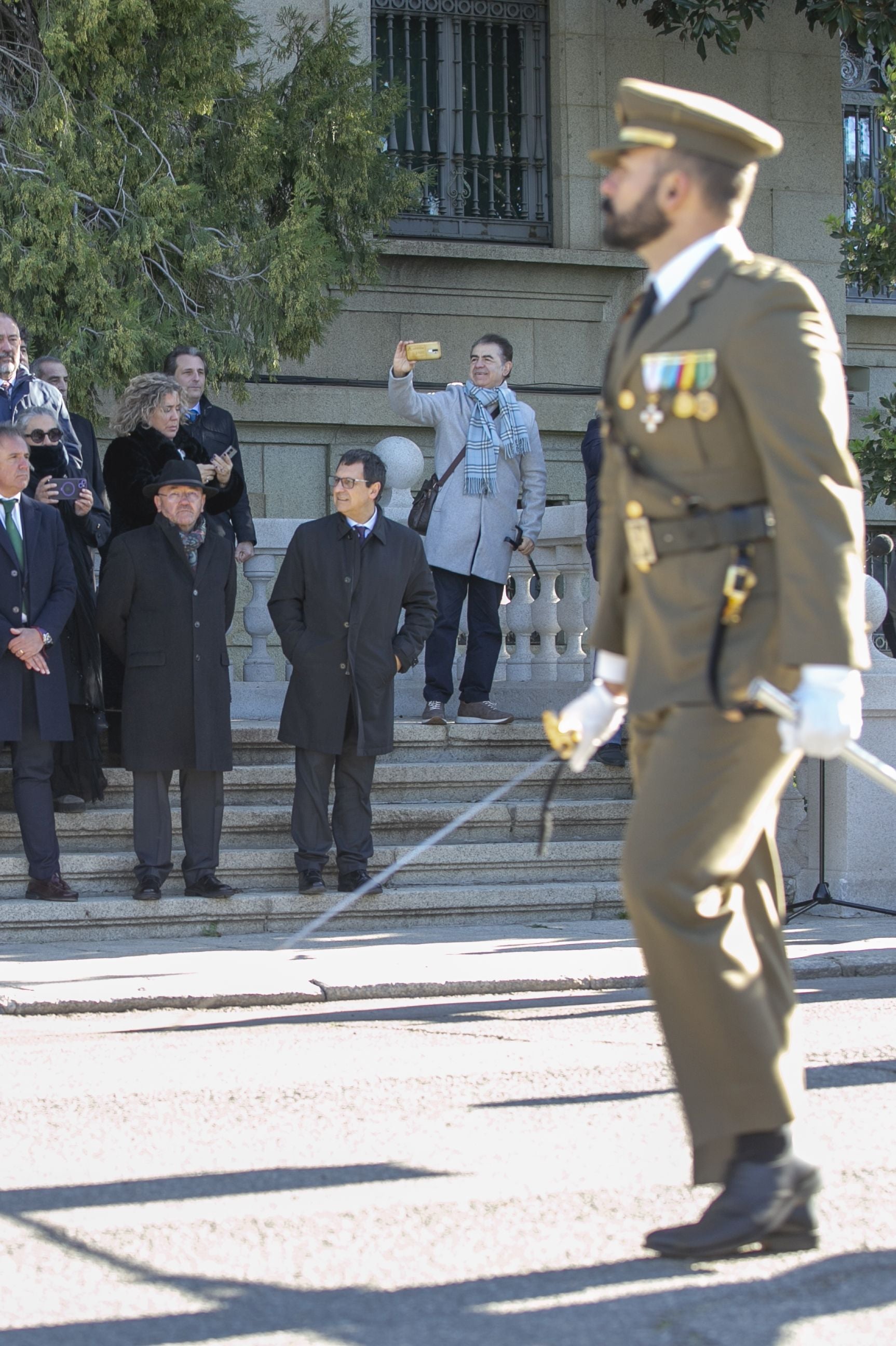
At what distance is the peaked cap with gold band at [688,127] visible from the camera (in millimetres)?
3826

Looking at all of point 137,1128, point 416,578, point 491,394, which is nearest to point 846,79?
point 491,394

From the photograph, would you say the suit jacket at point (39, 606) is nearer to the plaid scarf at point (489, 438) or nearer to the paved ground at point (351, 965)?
the paved ground at point (351, 965)

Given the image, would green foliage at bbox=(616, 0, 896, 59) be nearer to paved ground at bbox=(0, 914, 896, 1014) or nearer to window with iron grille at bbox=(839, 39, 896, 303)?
window with iron grille at bbox=(839, 39, 896, 303)

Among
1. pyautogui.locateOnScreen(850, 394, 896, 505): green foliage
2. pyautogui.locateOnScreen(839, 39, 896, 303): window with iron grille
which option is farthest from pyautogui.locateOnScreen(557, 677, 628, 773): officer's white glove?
pyautogui.locateOnScreen(839, 39, 896, 303): window with iron grille

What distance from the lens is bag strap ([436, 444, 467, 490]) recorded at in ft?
36.8

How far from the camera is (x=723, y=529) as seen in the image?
382cm

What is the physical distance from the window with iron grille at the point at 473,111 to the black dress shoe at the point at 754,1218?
1488cm

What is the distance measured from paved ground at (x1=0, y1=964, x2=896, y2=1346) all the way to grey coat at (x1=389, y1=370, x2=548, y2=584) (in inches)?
180

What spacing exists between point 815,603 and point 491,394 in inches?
301

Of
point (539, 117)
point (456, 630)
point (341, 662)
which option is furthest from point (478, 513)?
point (539, 117)

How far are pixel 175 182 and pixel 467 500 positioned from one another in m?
4.30

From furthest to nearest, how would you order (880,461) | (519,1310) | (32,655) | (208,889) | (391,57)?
1. (391,57)
2. (880,461)
3. (208,889)
4. (32,655)
5. (519,1310)

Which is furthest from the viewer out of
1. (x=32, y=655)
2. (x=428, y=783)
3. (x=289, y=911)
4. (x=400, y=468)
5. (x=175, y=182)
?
(x=175, y=182)

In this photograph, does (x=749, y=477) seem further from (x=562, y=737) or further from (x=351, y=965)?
(x=351, y=965)
